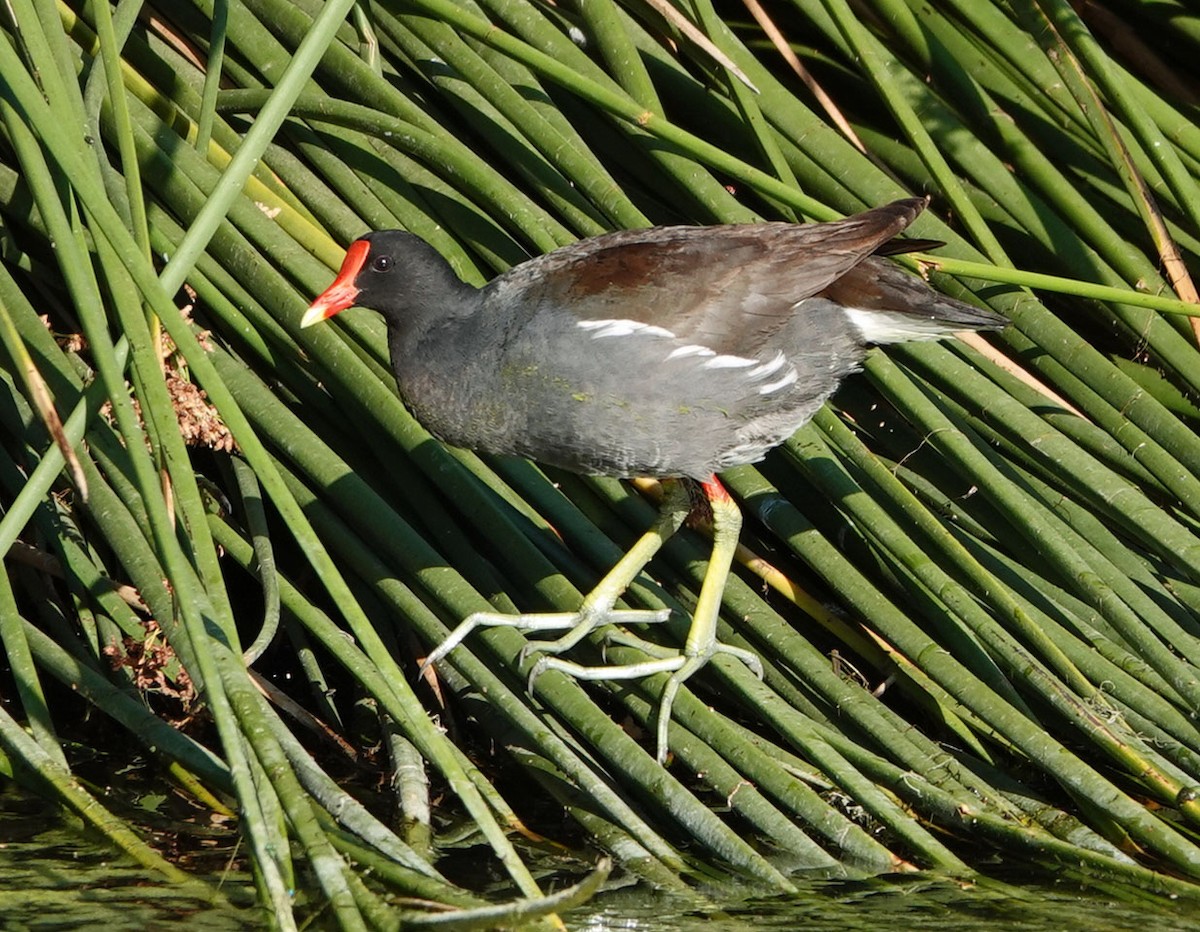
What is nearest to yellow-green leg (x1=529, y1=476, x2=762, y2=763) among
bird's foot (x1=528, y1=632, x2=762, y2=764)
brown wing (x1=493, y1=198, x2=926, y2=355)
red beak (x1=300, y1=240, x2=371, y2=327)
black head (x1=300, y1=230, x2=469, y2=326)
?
bird's foot (x1=528, y1=632, x2=762, y2=764)

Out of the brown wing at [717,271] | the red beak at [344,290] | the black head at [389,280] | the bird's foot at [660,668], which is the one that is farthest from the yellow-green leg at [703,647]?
the red beak at [344,290]

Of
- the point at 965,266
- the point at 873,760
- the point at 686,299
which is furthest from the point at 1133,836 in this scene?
the point at 686,299

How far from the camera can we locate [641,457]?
2.68m

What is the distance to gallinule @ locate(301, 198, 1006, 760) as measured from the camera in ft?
8.71

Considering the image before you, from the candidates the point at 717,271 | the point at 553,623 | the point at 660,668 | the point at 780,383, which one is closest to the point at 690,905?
the point at 660,668

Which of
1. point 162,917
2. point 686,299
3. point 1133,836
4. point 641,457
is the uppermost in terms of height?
point 686,299

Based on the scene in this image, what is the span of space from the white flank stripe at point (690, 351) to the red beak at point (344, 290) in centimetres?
60

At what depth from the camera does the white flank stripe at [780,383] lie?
275 cm

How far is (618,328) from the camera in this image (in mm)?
2664

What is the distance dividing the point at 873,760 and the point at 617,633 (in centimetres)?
56

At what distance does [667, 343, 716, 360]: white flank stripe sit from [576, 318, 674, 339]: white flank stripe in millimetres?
44

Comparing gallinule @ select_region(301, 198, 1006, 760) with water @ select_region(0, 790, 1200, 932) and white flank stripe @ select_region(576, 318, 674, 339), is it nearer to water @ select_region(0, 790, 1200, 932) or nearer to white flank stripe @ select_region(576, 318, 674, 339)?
white flank stripe @ select_region(576, 318, 674, 339)

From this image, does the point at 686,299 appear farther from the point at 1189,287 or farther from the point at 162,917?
the point at 162,917

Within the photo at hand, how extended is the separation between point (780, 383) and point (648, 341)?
28 centimetres
